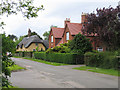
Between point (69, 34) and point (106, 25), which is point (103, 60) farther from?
point (69, 34)

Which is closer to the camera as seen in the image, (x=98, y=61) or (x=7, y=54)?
(x=7, y=54)

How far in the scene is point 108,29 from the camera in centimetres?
1928

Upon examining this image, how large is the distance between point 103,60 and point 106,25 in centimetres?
488

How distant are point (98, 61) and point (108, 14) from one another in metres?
6.40

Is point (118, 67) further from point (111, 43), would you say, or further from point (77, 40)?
point (77, 40)

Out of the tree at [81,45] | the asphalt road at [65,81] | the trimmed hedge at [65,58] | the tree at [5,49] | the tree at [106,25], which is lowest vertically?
the asphalt road at [65,81]

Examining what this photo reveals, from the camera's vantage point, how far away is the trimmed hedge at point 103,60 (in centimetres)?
1578

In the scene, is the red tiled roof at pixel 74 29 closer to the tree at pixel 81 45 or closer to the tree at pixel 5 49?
the tree at pixel 81 45

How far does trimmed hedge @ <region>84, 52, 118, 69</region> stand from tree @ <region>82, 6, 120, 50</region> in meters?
2.85

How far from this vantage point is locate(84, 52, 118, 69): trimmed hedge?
51.8ft

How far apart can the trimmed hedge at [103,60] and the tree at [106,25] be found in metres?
2.85

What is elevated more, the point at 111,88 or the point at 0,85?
A: the point at 0,85

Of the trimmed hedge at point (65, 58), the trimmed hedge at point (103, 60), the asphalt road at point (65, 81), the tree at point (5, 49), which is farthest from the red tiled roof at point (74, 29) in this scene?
the tree at point (5, 49)

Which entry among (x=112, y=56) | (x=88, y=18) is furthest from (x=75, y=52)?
(x=112, y=56)
